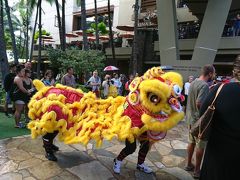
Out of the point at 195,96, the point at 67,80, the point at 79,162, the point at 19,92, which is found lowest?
the point at 79,162

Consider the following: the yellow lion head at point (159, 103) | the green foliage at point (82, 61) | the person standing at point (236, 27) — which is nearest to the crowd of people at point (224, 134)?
the yellow lion head at point (159, 103)

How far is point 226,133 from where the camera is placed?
8.64 ft

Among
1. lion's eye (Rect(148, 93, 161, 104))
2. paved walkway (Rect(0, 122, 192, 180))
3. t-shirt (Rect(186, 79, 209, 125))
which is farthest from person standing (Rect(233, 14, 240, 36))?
lion's eye (Rect(148, 93, 161, 104))

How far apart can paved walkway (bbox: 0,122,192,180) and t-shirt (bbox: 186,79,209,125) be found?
1016mm

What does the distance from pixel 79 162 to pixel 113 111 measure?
1100 mm

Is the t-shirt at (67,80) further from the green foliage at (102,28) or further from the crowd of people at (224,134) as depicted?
the green foliage at (102,28)

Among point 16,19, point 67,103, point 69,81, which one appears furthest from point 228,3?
point 16,19

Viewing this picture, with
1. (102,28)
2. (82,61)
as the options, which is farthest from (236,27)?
(102,28)

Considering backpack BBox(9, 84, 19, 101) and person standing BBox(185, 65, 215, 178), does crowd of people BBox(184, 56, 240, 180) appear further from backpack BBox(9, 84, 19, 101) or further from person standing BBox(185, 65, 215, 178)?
backpack BBox(9, 84, 19, 101)

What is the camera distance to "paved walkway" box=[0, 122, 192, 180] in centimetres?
494

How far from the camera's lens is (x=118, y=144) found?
259 inches

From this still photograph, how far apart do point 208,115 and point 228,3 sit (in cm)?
1258

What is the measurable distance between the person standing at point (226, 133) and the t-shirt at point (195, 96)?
2.07m

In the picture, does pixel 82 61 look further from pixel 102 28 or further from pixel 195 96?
pixel 195 96
